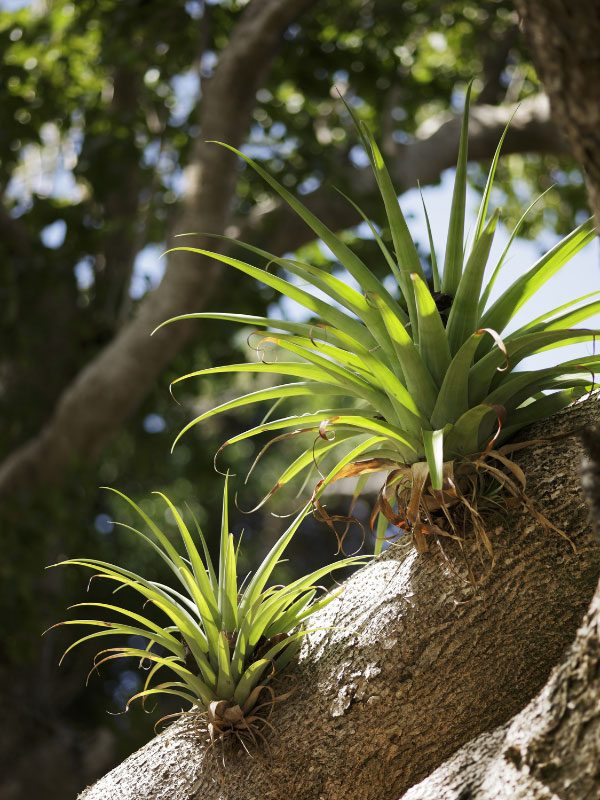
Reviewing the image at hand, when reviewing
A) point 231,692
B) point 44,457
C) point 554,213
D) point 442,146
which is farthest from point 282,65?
point 231,692

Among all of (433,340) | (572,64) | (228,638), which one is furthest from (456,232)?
(228,638)

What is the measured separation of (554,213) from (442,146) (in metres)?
2.77

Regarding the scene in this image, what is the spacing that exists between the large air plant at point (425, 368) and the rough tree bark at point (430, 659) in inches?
3.0

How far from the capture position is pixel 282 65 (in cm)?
459

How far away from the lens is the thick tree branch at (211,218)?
11.3 ft

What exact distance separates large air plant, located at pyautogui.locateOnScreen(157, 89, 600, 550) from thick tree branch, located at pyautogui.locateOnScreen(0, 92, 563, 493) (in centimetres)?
223

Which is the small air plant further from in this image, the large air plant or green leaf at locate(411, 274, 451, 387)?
green leaf at locate(411, 274, 451, 387)

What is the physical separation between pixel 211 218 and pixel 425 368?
8.06 feet

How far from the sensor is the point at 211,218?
3.54 m

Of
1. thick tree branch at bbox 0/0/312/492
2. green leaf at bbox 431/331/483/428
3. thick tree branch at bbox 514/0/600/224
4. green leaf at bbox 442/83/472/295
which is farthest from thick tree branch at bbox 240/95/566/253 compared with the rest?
thick tree branch at bbox 514/0/600/224

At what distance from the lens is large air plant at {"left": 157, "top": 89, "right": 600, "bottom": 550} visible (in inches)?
49.8

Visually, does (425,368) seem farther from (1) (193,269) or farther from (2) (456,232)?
(1) (193,269)

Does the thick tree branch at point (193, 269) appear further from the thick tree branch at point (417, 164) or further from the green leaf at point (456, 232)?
the green leaf at point (456, 232)

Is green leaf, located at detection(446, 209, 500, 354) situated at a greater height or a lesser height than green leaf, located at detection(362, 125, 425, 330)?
lesser
